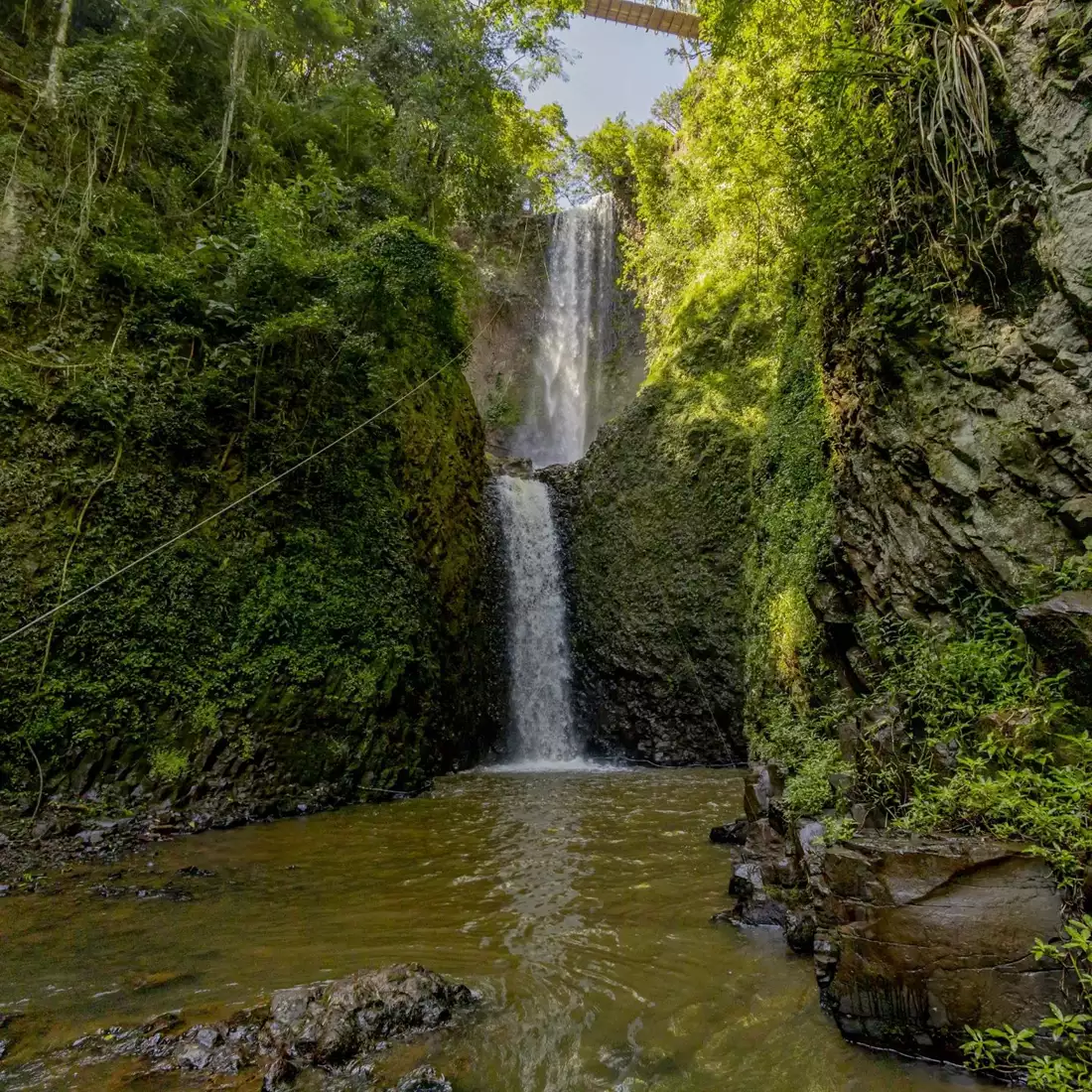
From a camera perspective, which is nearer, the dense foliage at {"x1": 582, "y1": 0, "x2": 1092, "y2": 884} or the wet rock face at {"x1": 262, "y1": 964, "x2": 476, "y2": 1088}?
the wet rock face at {"x1": 262, "y1": 964, "x2": 476, "y2": 1088}

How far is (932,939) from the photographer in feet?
8.85

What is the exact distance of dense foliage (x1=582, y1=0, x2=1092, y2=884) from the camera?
10.9 ft

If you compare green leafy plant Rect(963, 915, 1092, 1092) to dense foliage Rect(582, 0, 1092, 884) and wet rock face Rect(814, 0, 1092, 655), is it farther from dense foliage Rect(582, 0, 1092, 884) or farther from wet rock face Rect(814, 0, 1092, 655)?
wet rock face Rect(814, 0, 1092, 655)

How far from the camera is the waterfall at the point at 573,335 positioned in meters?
20.5

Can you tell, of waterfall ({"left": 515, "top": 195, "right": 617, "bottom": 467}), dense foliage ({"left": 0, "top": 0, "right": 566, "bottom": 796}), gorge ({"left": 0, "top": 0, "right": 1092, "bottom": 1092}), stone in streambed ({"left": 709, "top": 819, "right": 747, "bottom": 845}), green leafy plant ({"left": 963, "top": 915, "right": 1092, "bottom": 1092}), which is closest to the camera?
green leafy plant ({"left": 963, "top": 915, "right": 1092, "bottom": 1092})

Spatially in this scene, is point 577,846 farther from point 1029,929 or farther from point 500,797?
point 1029,929

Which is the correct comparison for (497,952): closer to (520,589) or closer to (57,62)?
(520,589)

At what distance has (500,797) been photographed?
26.7 ft

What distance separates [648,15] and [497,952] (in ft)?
73.7

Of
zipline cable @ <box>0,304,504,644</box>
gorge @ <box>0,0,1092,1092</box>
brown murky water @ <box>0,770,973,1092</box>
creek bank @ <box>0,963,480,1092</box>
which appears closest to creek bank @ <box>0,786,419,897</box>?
gorge @ <box>0,0,1092,1092</box>

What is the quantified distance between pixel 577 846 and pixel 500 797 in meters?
2.49

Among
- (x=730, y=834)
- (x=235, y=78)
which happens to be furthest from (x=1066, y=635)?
(x=235, y=78)

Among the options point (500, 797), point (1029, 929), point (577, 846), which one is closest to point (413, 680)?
point (500, 797)

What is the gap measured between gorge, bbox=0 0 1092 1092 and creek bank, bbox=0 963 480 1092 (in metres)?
0.02
